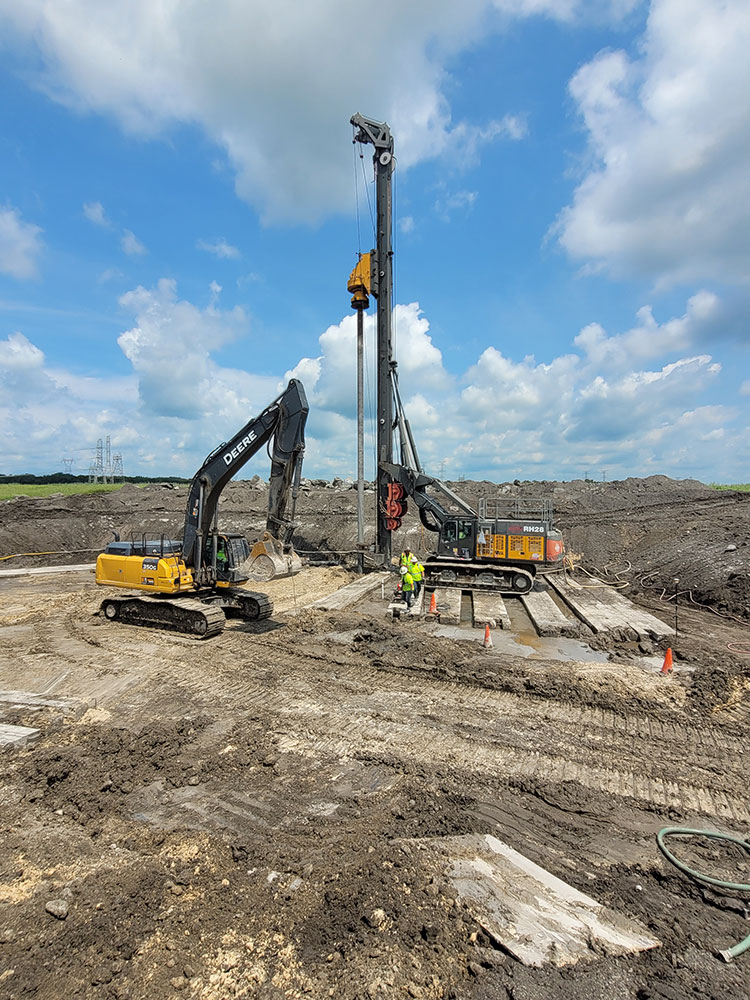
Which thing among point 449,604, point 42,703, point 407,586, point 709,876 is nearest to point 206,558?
point 42,703

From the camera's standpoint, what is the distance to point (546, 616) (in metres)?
13.1

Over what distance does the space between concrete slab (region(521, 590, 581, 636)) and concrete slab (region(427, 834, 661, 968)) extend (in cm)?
806

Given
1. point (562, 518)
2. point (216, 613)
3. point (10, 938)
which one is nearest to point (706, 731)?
point (10, 938)

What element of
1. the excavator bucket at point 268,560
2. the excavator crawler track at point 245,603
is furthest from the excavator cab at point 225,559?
the excavator bucket at point 268,560

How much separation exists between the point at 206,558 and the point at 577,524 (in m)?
19.8

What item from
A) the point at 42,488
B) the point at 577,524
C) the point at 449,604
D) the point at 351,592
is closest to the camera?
the point at 449,604

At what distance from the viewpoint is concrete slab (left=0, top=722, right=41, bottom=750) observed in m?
6.03

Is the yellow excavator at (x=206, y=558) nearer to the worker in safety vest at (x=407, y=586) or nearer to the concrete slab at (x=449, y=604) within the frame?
the worker in safety vest at (x=407, y=586)

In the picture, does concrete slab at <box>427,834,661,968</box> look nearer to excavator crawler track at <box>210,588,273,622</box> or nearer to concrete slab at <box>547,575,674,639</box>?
excavator crawler track at <box>210,588,273,622</box>

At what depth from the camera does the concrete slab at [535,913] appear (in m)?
3.25

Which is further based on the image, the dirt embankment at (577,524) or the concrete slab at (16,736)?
the dirt embankment at (577,524)

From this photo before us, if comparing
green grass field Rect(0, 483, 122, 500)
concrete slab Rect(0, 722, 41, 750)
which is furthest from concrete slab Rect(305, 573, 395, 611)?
green grass field Rect(0, 483, 122, 500)

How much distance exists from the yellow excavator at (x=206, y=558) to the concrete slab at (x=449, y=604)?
4348mm

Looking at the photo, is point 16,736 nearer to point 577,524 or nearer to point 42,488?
point 577,524
